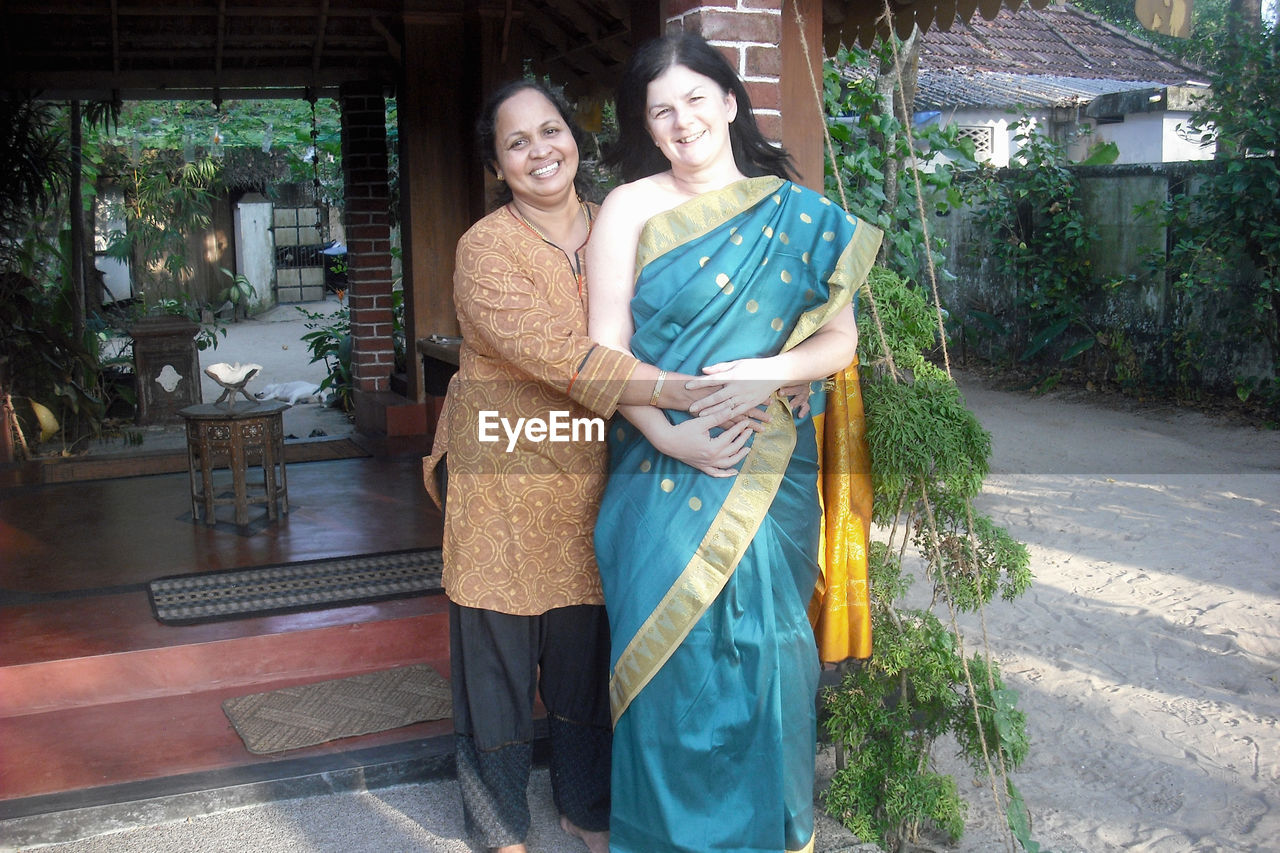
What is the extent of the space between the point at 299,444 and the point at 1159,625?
16.0 ft

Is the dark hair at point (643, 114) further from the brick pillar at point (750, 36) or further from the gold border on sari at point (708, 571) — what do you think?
the gold border on sari at point (708, 571)

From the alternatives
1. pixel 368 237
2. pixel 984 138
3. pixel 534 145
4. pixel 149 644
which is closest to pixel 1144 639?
pixel 534 145

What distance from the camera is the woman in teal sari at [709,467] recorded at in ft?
7.55

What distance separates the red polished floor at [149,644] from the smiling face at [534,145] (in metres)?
1.65

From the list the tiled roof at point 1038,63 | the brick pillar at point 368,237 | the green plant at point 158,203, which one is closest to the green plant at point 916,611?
the brick pillar at point 368,237

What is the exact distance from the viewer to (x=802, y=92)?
11.4 feet

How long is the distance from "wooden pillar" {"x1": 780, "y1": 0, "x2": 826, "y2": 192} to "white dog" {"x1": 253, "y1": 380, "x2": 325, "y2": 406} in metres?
6.69

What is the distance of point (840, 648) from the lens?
2.74m

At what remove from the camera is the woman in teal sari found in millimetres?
2301

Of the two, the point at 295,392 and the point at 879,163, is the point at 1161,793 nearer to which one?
the point at 879,163

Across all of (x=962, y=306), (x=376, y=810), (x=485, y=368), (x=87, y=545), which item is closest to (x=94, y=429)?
(x=87, y=545)

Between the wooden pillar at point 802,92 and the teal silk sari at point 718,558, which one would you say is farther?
the wooden pillar at point 802,92

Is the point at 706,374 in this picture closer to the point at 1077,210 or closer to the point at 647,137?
the point at 647,137

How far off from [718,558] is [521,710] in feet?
2.26
